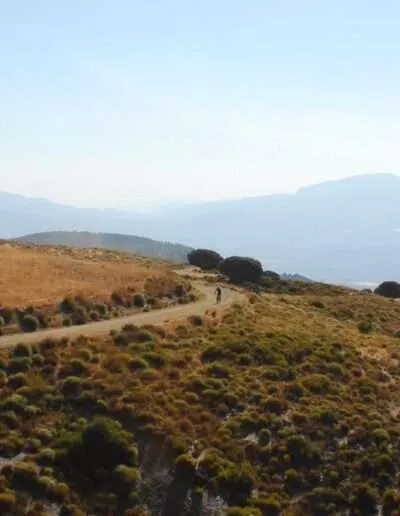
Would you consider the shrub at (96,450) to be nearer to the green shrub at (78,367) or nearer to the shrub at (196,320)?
the green shrub at (78,367)

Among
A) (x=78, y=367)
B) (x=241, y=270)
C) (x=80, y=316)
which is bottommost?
(x=78, y=367)

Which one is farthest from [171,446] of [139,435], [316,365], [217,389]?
[316,365]

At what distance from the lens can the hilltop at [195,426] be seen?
84.4 feet

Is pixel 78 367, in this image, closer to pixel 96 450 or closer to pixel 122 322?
Result: pixel 96 450

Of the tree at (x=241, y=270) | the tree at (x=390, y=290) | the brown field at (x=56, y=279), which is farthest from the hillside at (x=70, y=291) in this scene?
the tree at (x=390, y=290)

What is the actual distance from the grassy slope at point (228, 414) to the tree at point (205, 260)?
1891 inches

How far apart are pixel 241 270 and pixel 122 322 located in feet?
119

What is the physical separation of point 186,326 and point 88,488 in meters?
19.2

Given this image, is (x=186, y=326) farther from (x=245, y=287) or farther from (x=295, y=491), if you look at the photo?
(x=245, y=287)

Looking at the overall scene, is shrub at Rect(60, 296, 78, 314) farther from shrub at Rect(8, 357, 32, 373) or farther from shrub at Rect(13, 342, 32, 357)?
shrub at Rect(8, 357, 32, 373)

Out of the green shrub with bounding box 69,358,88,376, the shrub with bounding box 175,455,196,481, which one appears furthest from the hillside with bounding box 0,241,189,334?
the shrub with bounding box 175,455,196,481

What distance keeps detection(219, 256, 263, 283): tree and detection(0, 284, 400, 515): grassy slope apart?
114 ft

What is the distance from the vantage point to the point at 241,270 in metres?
79.0

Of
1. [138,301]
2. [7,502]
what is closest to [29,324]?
[138,301]
